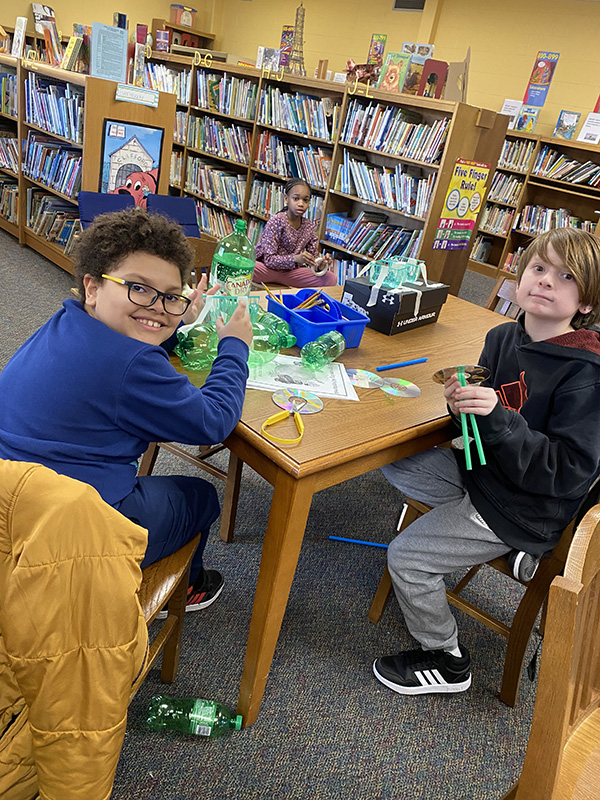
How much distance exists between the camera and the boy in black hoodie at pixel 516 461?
137 centimetres

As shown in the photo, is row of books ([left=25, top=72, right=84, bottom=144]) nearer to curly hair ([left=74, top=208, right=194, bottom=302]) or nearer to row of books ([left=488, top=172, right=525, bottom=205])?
curly hair ([left=74, top=208, right=194, bottom=302])

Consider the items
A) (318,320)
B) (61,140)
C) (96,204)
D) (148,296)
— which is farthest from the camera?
(61,140)

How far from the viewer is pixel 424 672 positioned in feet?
5.35

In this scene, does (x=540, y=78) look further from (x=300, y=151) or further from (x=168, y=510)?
(x=168, y=510)

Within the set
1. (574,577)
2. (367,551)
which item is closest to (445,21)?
(367,551)

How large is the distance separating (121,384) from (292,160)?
3.91 metres

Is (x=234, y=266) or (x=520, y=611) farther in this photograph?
(x=234, y=266)

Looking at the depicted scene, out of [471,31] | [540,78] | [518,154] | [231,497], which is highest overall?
[471,31]

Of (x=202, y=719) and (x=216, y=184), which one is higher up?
(x=216, y=184)

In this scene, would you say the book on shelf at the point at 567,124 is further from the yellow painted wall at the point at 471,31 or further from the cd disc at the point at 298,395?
the cd disc at the point at 298,395

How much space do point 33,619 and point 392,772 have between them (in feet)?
3.64

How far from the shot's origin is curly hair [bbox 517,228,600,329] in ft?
4.71

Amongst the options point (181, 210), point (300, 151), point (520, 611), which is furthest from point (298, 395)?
point (300, 151)

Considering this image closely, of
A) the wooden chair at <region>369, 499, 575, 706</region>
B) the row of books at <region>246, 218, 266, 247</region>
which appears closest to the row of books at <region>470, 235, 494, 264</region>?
the row of books at <region>246, 218, 266, 247</region>
